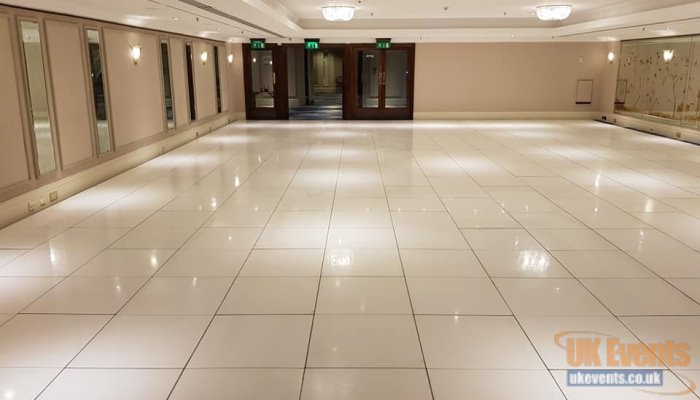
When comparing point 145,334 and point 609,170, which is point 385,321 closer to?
point 145,334

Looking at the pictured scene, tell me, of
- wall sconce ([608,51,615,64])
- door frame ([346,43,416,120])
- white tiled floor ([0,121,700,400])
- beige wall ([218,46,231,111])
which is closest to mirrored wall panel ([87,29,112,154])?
white tiled floor ([0,121,700,400])

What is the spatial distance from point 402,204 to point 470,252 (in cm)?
206

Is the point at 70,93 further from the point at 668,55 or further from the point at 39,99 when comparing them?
the point at 668,55

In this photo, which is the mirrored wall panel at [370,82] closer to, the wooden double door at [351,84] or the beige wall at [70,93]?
the wooden double door at [351,84]

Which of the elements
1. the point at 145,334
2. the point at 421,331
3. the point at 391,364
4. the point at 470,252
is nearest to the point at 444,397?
the point at 391,364

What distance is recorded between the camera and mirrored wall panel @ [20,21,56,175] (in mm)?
7282

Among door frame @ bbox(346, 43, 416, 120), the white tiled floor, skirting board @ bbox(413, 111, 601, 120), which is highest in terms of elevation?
door frame @ bbox(346, 43, 416, 120)

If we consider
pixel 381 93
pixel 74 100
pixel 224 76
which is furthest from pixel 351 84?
pixel 74 100

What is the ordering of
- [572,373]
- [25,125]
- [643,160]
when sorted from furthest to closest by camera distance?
[643,160] < [25,125] < [572,373]

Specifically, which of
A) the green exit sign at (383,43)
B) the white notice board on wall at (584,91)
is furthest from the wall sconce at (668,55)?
the green exit sign at (383,43)

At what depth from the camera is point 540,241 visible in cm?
584

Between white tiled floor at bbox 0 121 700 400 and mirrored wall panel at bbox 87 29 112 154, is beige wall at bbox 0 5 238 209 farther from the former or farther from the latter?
white tiled floor at bbox 0 121 700 400

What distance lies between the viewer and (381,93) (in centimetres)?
1923

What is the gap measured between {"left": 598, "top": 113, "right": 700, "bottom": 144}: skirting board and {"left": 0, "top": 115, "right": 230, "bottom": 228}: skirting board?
479 inches
